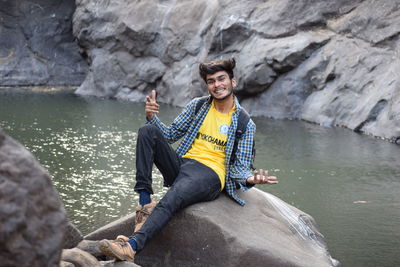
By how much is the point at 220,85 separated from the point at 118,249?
1575 mm

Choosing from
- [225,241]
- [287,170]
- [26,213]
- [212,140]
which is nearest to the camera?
[26,213]

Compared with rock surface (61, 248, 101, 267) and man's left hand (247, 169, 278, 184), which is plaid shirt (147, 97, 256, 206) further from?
rock surface (61, 248, 101, 267)

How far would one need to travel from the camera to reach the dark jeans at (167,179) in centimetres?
390

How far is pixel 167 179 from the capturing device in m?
4.40

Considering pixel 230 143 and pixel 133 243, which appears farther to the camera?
pixel 230 143

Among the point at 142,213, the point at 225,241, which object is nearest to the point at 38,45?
the point at 142,213

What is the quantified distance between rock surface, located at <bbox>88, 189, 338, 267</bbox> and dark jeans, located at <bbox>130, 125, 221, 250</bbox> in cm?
11

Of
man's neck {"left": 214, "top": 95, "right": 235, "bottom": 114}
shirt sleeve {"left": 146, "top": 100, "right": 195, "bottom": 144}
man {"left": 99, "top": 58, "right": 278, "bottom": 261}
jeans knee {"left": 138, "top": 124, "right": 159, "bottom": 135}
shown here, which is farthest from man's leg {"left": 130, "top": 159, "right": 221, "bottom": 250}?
man's neck {"left": 214, "top": 95, "right": 235, "bottom": 114}

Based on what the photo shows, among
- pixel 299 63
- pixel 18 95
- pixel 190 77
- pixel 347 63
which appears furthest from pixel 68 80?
pixel 347 63

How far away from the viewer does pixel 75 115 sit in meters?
13.3

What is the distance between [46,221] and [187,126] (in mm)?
2659

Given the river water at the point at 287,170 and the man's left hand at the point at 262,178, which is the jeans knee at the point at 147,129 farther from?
the river water at the point at 287,170

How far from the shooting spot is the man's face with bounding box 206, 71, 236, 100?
4492 mm

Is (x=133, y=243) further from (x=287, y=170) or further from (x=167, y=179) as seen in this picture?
(x=287, y=170)
